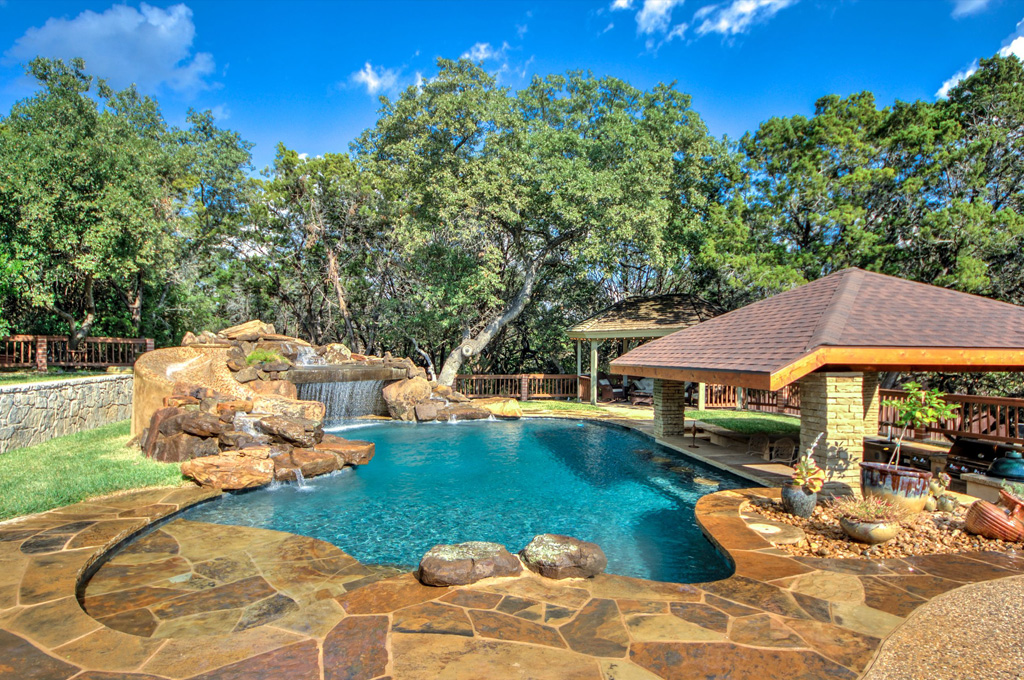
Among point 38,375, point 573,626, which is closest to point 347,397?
point 38,375

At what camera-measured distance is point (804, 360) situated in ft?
19.9

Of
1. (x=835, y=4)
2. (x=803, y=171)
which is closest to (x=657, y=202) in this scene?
(x=803, y=171)

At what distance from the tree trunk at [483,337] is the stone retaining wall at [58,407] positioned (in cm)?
986

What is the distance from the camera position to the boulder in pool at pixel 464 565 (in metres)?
4.32

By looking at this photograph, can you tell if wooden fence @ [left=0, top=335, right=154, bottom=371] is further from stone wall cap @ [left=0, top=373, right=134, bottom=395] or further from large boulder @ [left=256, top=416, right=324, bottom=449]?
large boulder @ [left=256, top=416, right=324, bottom=449]

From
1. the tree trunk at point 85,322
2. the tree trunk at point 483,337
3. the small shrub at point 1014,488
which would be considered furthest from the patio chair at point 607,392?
the tree trunk at point 85,322

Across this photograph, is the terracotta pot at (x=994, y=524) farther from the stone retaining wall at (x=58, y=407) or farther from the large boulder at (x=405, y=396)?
the stone retaining wall at (x=58, y=407)

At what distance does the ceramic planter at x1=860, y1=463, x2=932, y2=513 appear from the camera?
557 cm

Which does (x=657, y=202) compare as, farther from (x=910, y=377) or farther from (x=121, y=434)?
(x=121, y=434)

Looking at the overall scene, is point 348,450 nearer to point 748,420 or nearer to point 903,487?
point 903,487

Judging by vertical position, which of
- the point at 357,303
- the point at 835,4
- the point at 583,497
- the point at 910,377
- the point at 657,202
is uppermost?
the point at 835,4

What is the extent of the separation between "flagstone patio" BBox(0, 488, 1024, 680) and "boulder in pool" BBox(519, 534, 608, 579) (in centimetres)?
13

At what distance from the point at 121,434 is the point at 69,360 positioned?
920 centimetres

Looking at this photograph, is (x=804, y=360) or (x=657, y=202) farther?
(x=657, y=202)
